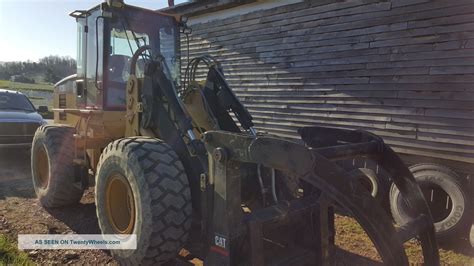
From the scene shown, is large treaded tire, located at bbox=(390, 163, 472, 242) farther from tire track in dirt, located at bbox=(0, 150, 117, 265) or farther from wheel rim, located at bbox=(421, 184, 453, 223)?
tire track in dirt, located at bbox=(0, 150, 117, 265)

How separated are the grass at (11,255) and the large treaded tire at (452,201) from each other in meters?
4.72

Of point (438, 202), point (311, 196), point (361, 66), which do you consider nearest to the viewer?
point (311, 196)

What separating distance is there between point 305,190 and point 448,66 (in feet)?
12.0

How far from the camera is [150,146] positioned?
11.3 feet

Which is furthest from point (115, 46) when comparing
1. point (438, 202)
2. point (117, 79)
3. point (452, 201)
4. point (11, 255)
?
point (438, 202)

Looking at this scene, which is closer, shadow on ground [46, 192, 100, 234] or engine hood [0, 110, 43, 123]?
shadow on ground [46, 192, 100, 234]

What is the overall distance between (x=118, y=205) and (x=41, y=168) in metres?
2.82

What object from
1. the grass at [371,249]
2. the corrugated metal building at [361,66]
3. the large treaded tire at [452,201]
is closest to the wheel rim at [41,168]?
the grass at [371,249]

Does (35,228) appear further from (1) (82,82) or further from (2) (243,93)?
(2) (243,93)

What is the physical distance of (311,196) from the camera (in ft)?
11.2

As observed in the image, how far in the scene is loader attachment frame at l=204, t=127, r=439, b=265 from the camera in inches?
102

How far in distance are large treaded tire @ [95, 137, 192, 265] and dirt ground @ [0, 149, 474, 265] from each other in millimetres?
998

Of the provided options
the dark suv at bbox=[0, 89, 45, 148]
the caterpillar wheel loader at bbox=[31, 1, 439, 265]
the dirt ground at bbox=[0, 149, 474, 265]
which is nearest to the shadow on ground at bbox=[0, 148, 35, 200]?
the dirt ground at bbox=[0, 149, 474, 265]

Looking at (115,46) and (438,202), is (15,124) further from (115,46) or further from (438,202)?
(438,202)
